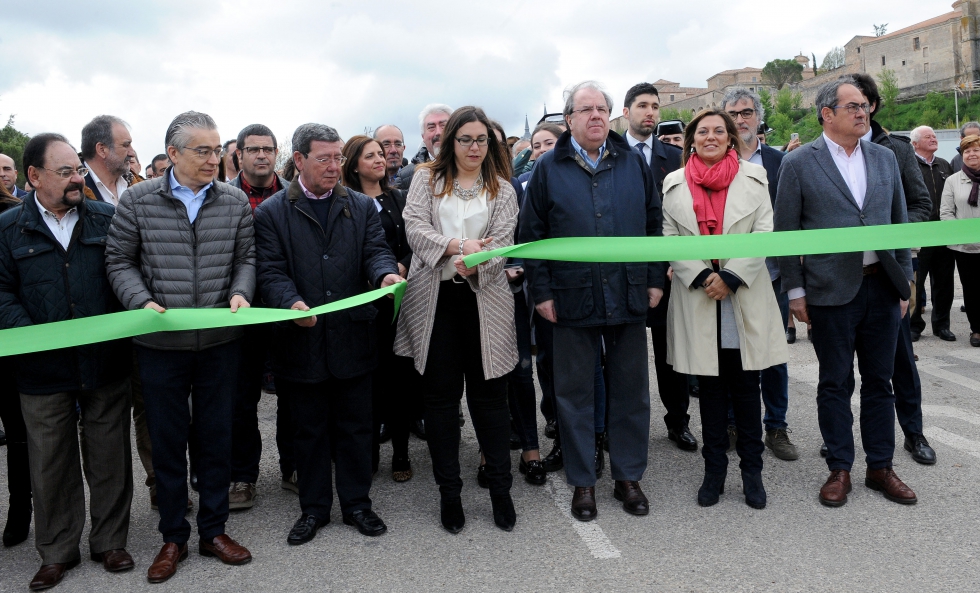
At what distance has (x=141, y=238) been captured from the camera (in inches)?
157

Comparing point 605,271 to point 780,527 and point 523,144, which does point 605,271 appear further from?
point 523,144

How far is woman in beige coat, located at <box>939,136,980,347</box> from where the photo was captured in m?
8.52

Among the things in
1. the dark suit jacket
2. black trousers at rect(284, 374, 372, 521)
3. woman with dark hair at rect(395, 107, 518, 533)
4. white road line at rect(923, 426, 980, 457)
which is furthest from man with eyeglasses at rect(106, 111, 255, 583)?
white road line at rect(923, 426, 980, 457)

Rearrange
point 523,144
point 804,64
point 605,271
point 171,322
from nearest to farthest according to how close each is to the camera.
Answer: point 171,322, point 605,271, point 523,144, point 804,64

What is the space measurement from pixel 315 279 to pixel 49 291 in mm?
1330

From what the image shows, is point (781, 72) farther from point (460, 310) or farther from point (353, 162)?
point (460, 310)

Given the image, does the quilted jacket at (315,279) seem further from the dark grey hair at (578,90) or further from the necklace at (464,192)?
the dark grey hair at (578,90)

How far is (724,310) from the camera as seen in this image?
14.7ft

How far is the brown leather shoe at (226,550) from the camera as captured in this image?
4016mm

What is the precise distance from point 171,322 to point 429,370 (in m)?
1.38

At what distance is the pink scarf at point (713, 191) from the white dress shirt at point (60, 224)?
345 centimetres

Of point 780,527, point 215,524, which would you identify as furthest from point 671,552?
point 215,524

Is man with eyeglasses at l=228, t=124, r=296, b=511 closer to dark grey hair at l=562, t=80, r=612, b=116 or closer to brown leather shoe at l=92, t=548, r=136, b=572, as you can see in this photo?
brown leather shoe at l=92, t=548, r=136, b=572

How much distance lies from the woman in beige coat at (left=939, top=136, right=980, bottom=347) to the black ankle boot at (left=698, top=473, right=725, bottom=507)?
18.7 feet
